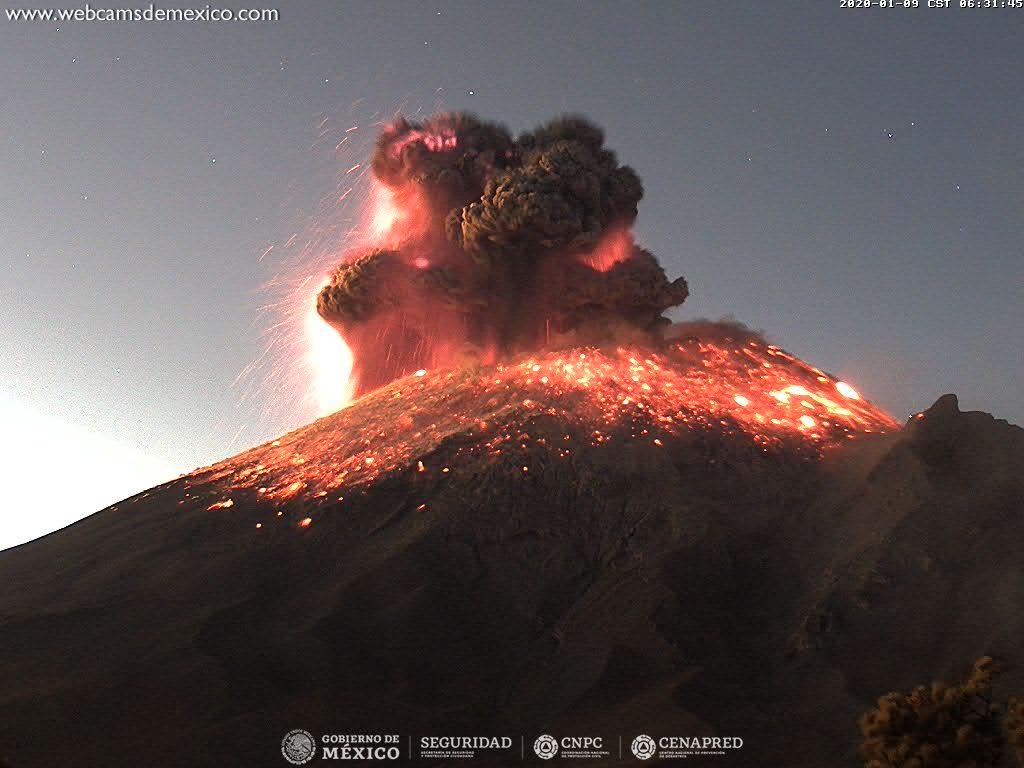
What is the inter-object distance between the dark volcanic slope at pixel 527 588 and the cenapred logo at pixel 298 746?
16 centimetres

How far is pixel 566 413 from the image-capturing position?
1948 cm

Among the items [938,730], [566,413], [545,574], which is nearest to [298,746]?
[545,574]

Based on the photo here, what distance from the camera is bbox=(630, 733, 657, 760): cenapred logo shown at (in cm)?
1105

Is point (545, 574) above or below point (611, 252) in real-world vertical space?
below

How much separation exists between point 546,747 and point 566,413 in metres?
9.13

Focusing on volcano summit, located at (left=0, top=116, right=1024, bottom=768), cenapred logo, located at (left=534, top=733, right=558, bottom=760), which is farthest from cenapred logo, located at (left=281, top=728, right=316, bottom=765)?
cenapred logo, located at (left=534, top=733, right=558, bottom=760)

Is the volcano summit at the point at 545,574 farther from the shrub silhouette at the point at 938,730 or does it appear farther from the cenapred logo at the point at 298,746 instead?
the shrub silhouette at the point at 938,730

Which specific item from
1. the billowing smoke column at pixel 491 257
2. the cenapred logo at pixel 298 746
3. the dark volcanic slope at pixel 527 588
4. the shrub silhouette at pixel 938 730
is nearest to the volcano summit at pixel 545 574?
the dark volcanic slope at pixel 527 588

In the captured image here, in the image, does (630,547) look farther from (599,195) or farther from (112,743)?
(599,195)

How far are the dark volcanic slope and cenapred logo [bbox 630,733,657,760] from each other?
403 millimetres

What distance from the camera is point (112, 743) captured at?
11.0 m

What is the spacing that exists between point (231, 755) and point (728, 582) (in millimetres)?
9246

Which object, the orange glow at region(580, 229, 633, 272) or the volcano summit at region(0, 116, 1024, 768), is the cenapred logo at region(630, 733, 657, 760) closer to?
the volcano summit at region(0, 116, 1024, 768)

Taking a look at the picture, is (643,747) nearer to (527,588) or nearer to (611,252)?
(527,588)
